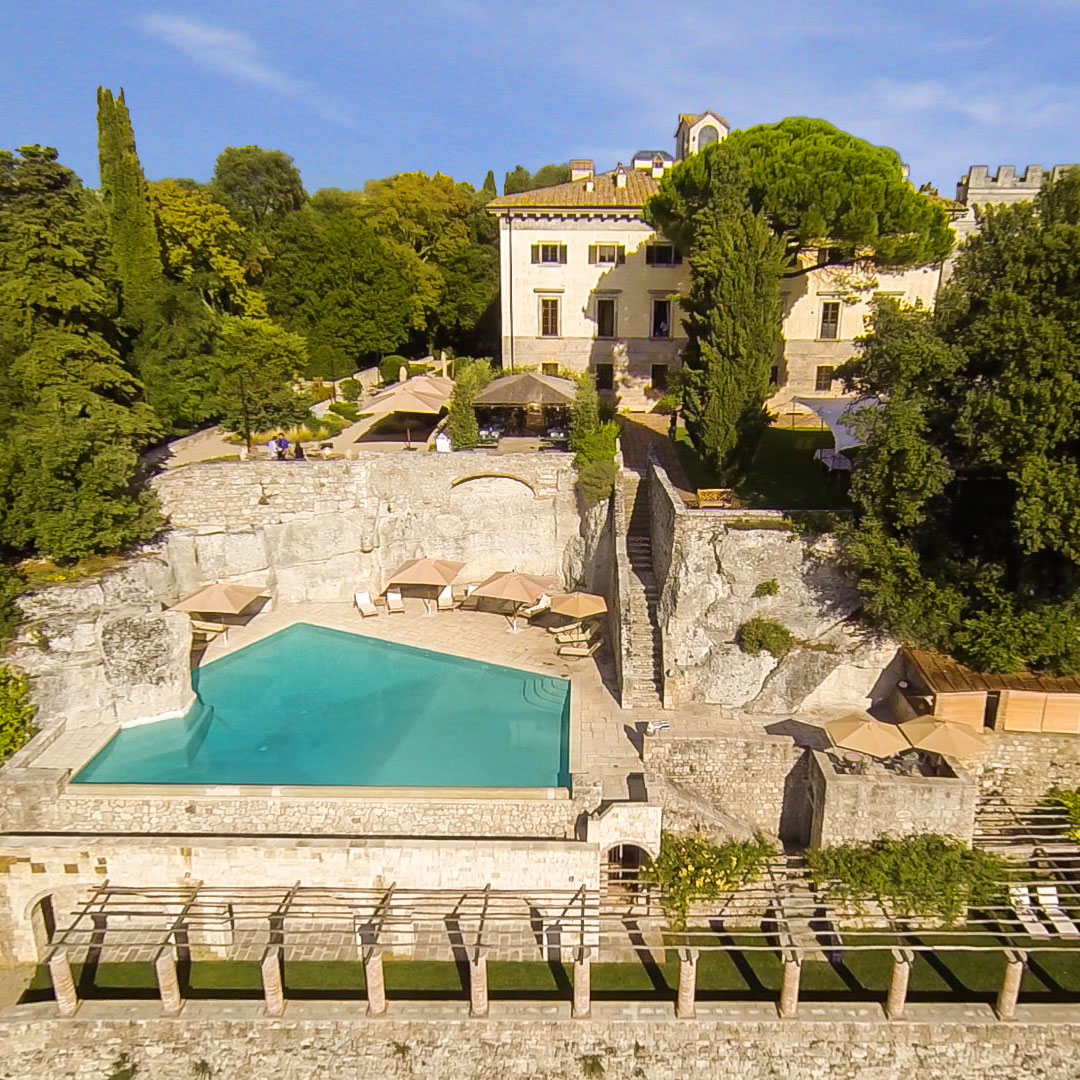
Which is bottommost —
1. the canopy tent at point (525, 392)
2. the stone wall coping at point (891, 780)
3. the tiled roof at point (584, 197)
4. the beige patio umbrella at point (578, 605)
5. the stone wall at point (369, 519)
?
the stone wall coping at point (891, 780)

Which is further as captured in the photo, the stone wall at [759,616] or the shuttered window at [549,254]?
the shuttered window at [549,254]

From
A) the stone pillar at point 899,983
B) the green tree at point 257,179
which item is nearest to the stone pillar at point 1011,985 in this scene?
the stone pillar at point 899,983

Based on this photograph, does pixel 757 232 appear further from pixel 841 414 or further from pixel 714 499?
pixel 714 499

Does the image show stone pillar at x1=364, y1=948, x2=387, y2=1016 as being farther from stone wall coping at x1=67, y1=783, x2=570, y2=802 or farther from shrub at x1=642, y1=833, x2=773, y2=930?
shrub at x1=642, y1=833, x2=773, y2=930

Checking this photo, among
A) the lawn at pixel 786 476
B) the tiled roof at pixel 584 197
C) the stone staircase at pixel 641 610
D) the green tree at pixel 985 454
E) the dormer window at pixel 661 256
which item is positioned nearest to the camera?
the green tree at pixel 985 454

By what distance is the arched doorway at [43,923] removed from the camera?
53.4ft

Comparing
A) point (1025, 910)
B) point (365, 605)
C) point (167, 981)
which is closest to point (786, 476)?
point (1025, 910)

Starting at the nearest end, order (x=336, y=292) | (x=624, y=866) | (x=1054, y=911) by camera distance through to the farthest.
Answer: (x=1054, y=911)
(x=624, y=866)
(x=336, y=292)

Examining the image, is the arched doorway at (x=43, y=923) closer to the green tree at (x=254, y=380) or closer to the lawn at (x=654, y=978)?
the lawn at (x=654, y=978)

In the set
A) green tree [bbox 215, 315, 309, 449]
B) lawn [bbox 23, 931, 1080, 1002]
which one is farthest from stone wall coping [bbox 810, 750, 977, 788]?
green tree [bbox 215, 315, 309, 449]

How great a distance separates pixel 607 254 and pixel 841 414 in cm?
1728

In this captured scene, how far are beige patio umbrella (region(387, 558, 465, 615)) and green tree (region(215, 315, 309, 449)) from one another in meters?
8.52

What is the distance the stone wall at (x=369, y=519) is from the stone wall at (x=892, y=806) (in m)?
13.7

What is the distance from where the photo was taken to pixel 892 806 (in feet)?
55.0
